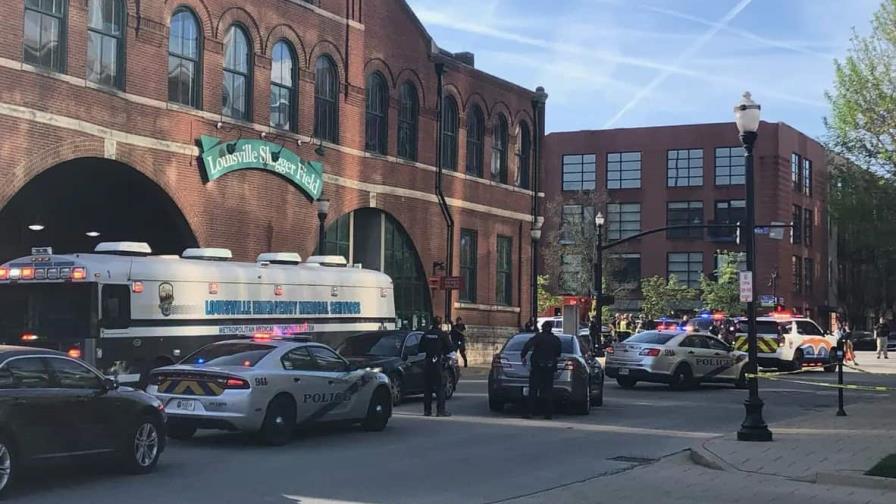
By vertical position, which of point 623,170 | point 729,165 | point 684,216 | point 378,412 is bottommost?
point 378,412

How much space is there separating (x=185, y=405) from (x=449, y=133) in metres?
25.6

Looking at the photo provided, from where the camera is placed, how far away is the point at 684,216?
3206 inches

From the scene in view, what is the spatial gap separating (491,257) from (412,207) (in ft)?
17.9

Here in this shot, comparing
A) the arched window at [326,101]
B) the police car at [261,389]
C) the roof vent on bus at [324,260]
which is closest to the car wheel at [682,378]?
the roof vent on bus at [324,260]

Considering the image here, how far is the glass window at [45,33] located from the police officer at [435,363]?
1125 centimetres

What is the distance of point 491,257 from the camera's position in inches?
1583

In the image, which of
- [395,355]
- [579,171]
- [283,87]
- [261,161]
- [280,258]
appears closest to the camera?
[395,355]

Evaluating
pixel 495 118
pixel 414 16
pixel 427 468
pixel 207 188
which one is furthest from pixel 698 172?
pixel 427 468

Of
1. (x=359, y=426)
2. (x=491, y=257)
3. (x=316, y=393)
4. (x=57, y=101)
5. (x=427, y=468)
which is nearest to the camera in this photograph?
(x=427, y=468)

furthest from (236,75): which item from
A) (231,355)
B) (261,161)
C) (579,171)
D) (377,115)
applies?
(579,171)

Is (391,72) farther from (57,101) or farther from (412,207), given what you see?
(57,101)

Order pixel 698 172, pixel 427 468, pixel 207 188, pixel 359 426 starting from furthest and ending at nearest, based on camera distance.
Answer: pixel 698 172
pixel 207 188
pixel 359 426
pixel 427 468

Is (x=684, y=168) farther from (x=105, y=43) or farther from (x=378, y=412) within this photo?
(x=378, y=412)

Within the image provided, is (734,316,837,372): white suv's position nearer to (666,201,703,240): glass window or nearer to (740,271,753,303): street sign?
(740,271,753,303): street sign
